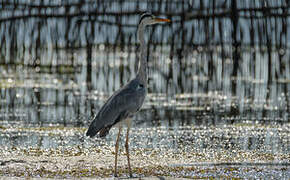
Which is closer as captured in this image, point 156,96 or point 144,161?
point 144,161

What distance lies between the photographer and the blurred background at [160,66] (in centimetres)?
1552

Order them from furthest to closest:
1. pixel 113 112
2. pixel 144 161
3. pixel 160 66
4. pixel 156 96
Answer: pixel 160 66 → pixel 156 96 → pixel 144 161 → pixel 113 112

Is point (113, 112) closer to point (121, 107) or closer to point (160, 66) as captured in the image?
point (121, 107)

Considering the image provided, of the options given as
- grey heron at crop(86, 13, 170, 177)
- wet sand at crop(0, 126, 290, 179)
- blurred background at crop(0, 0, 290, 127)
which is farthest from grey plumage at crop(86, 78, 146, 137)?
blurred background at crop(0, 0, 290, 127)

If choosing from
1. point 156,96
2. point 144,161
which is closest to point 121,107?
point 144,161

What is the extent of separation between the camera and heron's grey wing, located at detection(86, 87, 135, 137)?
29.7ft

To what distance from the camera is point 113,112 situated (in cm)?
916

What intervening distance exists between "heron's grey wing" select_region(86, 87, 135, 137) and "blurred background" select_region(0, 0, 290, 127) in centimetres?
455

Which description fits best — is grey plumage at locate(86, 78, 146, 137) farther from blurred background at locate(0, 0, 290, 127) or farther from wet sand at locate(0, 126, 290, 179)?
blurred background at locate(0, 0, 290, 127)

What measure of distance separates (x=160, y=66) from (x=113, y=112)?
47.8 feet

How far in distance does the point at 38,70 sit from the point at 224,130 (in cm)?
1155

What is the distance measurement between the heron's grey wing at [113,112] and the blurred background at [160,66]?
455cm

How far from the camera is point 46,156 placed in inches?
414

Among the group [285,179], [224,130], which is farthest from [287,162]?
[224,130]
